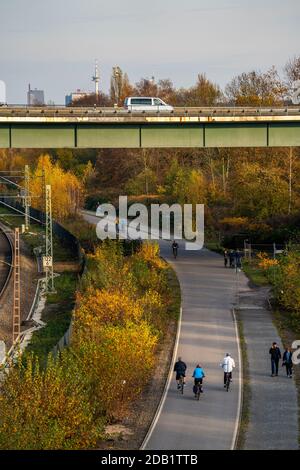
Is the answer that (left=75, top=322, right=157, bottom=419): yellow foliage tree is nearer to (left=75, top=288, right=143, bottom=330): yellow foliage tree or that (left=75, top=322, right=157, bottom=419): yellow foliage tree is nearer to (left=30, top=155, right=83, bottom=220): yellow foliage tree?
(left=75, top=288, right=143, bottom=330): yellow foliage tree

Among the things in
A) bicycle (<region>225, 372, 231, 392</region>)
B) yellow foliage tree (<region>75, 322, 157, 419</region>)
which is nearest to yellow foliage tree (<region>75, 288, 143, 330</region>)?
yellow foliage tree (<region>75, 322, 157, 419</region>)

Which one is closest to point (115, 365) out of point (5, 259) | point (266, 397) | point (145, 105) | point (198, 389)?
point (198, 389)

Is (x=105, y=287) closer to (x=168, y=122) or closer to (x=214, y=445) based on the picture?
(x=214, y=445)

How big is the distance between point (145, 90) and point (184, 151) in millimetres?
35800

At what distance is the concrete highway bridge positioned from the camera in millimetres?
49375

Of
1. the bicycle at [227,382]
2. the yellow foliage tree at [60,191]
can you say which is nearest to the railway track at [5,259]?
the yellow foliage tree at [60,191]

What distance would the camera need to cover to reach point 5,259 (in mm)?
57844

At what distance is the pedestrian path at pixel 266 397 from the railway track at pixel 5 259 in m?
12.8

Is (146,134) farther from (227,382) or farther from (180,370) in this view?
(227,382)

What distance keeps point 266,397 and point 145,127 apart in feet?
86.6

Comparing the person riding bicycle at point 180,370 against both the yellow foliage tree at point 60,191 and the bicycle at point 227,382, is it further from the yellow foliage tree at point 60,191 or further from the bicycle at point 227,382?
the yellow foliage tree at point 60,191

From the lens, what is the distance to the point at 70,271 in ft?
177

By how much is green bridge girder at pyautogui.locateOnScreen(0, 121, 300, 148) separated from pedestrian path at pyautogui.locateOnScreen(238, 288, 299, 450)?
15.2 m
